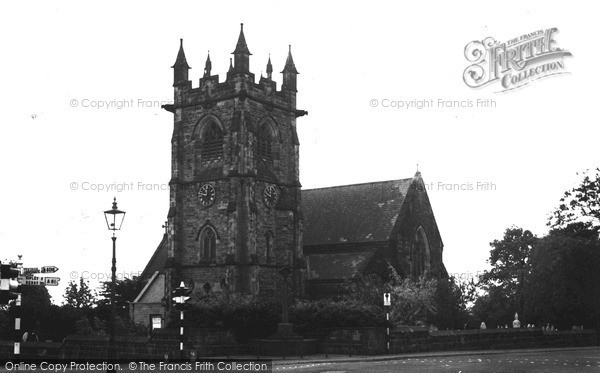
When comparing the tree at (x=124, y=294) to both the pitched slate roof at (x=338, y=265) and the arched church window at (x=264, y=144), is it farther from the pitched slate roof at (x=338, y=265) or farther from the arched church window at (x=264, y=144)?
the arched church window at (x=264, y=144)

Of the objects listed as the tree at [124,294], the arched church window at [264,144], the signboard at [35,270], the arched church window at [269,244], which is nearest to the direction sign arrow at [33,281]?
the signboard at [35,270]

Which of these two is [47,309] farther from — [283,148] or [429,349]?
[429,349]

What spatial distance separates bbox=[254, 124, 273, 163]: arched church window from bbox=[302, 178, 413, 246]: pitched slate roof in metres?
8.37

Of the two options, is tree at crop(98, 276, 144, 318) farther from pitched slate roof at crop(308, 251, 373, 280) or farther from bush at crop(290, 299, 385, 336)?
bush at crop(290, 299, 385, 336)

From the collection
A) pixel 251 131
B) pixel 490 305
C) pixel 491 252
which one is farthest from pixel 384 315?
pixel 491 252

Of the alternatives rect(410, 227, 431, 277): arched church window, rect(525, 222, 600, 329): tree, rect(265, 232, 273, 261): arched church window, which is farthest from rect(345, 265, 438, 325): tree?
rect(525, 222, 600, 329): tree

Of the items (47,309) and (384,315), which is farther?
(47,309)

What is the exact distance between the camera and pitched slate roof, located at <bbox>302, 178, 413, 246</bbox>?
2473 inches

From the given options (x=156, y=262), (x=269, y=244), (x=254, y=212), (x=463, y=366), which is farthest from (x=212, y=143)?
(x=463, y=366)

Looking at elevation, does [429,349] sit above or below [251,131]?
below

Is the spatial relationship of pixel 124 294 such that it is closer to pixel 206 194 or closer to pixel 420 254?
pixel 206 194

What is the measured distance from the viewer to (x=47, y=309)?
57312 mm

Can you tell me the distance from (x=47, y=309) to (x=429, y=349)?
89.4 feet

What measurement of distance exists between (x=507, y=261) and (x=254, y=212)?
36.5 meters
